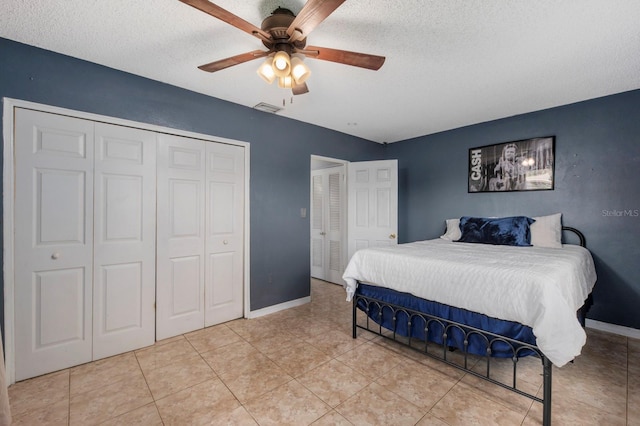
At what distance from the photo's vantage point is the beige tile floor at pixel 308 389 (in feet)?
5.77

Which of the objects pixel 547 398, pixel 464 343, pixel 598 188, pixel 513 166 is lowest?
pixel 547 398

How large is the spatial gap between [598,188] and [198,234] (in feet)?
14.7

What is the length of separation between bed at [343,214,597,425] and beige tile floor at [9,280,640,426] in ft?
0.55

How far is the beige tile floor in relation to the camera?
176 cm

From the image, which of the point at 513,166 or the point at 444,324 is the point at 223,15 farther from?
the point at 513,166

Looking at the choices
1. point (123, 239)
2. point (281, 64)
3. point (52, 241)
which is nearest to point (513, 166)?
point (281, 64)

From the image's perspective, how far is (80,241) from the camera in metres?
2.37

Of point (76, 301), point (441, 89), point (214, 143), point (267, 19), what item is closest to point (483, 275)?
point (441, 89)

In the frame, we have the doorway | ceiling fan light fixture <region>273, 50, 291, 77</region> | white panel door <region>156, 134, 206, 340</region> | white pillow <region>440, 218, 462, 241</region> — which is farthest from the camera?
the doorway

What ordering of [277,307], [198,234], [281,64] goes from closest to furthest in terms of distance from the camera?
[281,64] < [198,234] < [277,307]

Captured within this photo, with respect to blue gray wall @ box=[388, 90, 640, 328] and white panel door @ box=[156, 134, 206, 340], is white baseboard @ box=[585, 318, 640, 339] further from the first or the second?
white panel door @ box=[156, 134, 206, 340]

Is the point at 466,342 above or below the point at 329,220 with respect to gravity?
below

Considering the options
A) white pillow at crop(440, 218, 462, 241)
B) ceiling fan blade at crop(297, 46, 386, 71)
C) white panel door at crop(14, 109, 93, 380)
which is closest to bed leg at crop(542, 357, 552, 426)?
ceiling fan blade at crop(297, 46, 386, 71)

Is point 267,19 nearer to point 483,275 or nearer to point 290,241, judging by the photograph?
point 483,275
